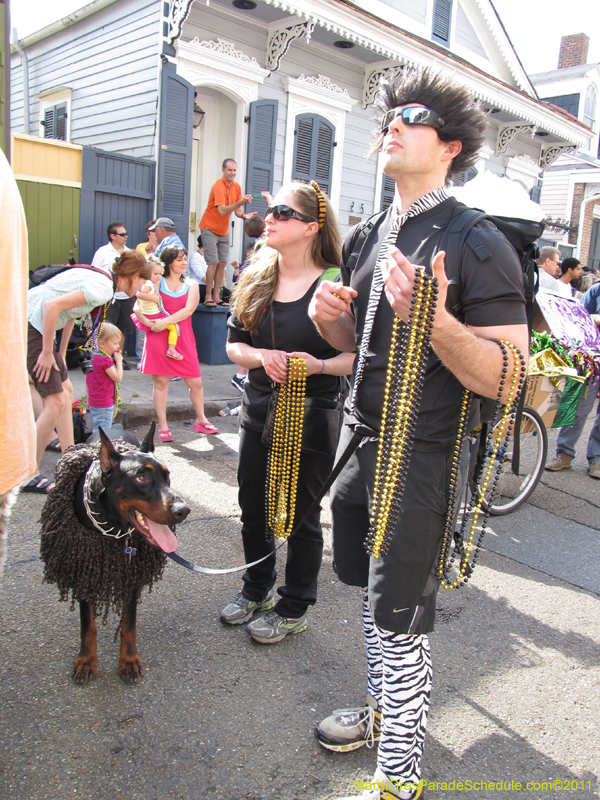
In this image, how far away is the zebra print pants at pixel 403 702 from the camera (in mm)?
1896

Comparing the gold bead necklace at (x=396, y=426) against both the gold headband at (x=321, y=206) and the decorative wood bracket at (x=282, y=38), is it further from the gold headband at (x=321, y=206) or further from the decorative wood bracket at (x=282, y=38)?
the decorative wood bracket at (x=282, y=38)

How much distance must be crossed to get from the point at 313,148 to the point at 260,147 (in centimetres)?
120

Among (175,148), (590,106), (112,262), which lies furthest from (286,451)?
(590,106)

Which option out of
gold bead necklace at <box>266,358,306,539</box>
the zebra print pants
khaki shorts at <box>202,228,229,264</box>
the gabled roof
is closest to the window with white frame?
khaki shorts at <box>202,228,229,264</box>

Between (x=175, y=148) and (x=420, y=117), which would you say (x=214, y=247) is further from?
(x=420, y=117)

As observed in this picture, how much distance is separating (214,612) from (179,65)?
27.6 ft

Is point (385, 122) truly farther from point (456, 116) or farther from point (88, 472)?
point (88, 472)

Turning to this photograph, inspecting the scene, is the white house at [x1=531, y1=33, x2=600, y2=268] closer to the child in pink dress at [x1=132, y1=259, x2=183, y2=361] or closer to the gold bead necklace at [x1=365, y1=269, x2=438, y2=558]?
the child in pink dress at [x1=132, y1=259, x2=183, y2=361]

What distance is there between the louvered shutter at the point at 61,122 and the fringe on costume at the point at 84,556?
11450 millimetres

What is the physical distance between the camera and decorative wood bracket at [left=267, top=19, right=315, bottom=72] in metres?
9.18

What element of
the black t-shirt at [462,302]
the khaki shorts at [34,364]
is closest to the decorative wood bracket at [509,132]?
the khaki shorts at [34,364]

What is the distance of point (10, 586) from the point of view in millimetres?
3131

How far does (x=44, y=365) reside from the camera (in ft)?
13.5

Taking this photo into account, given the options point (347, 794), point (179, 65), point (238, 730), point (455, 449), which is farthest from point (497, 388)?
point (179, 65)
